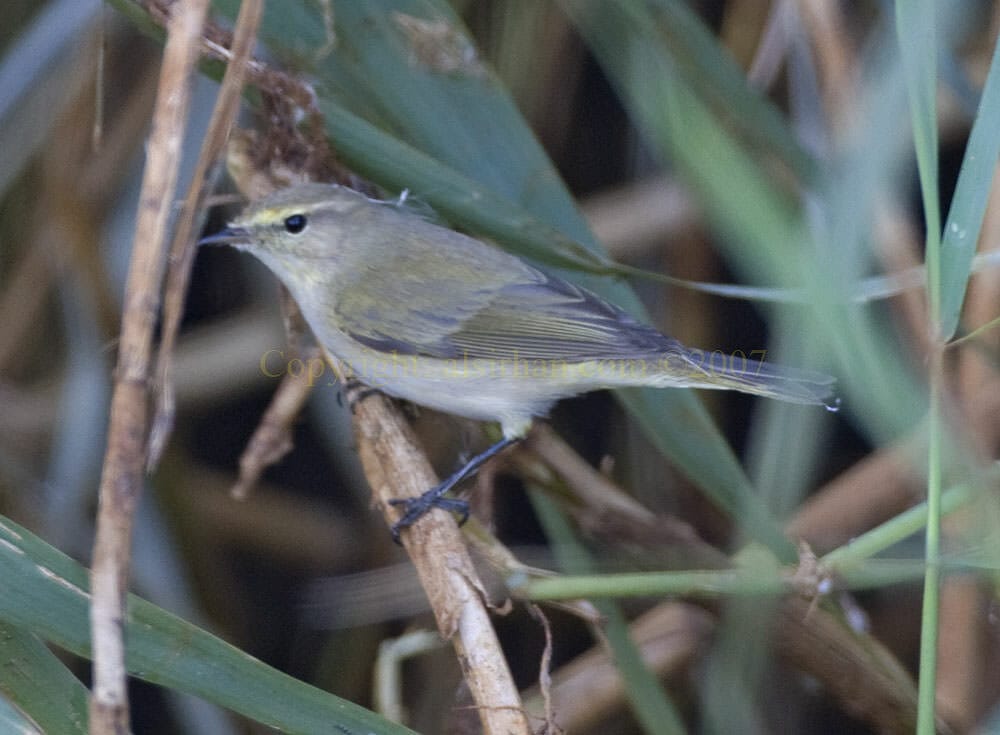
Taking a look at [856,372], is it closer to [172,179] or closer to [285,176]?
[172,179]

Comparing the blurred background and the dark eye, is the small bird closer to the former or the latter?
the dark eye

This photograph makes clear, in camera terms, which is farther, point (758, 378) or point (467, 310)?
point (467, 310)

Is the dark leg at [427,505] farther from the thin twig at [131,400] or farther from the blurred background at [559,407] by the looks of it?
the thin twig at [131,400]

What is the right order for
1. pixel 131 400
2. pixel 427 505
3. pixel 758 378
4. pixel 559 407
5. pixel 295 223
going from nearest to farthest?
pixel 131 400 → pixel 427 505 → pixel 758 378 → pixel 295 223 → pixel 559 407

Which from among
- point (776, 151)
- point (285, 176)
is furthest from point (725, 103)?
point (285, 176)

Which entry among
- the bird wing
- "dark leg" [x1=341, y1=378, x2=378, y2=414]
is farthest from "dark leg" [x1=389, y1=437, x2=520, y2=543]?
the bird wing

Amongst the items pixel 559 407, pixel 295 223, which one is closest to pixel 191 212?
pixel 295 223

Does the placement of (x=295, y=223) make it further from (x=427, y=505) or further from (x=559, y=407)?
(x=559, y=407)

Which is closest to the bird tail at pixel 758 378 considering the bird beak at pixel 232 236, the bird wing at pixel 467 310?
the bird wing at pixel 467 310
